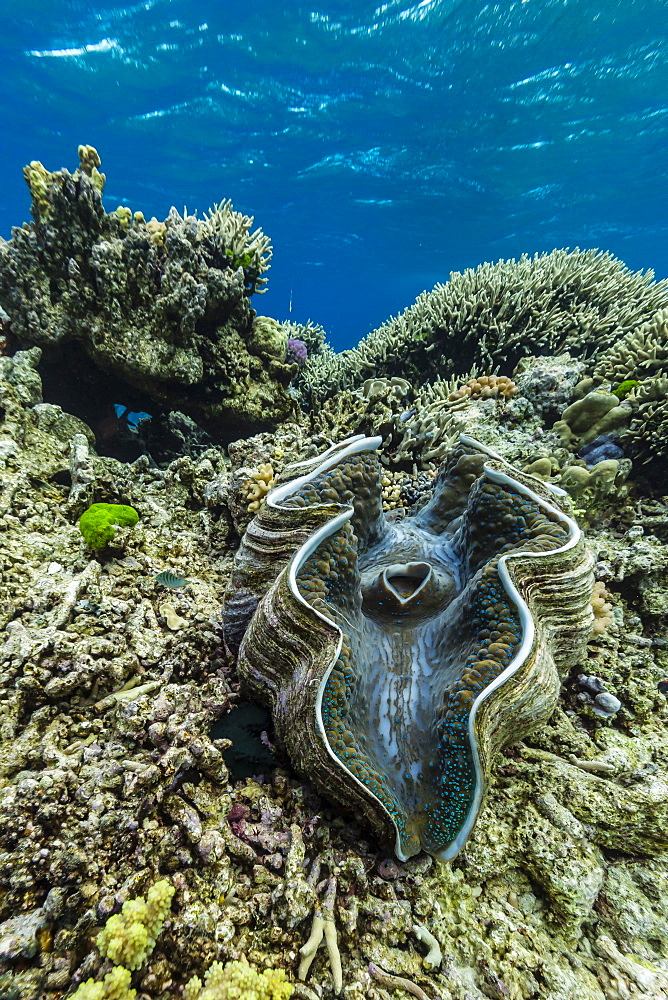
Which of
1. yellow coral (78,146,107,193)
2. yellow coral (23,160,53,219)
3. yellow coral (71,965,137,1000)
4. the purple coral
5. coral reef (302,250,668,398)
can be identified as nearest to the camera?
yellow coral (71,965,137,1000)

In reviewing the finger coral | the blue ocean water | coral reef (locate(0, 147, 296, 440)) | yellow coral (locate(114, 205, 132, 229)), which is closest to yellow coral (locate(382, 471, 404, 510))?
the finger coral

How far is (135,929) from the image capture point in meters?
1.12

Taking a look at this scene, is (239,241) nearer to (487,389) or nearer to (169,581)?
(487,389)

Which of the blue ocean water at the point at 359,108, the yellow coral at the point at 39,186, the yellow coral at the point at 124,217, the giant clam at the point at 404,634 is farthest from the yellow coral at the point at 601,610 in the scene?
the blue ocean water at the point at 359,108

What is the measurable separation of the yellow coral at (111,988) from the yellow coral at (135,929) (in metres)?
0.03

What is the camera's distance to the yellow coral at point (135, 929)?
1.10 metres

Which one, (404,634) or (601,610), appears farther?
(601,610)

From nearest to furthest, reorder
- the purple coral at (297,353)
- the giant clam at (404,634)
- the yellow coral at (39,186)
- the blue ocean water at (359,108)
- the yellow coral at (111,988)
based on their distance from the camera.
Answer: the yellow coral at (111,988) → the giant clam at (404,634) → the yellow coral at (39,186) → the purple coral at (297,353) → the blue ocean water at (359,108)

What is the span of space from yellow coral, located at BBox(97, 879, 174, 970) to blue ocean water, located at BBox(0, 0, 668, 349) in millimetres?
26504

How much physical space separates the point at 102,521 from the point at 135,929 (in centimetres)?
191

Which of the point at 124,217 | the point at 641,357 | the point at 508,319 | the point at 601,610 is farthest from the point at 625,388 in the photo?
the point at 124,217

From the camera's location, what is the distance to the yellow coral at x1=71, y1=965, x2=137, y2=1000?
104 cm

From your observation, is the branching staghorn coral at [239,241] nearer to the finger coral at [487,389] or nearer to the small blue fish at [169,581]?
the finger coral at [487,389]

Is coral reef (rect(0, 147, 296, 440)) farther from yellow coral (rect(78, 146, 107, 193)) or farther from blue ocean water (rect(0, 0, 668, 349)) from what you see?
blue ocean water (rect(0, 0, 668, 349))
